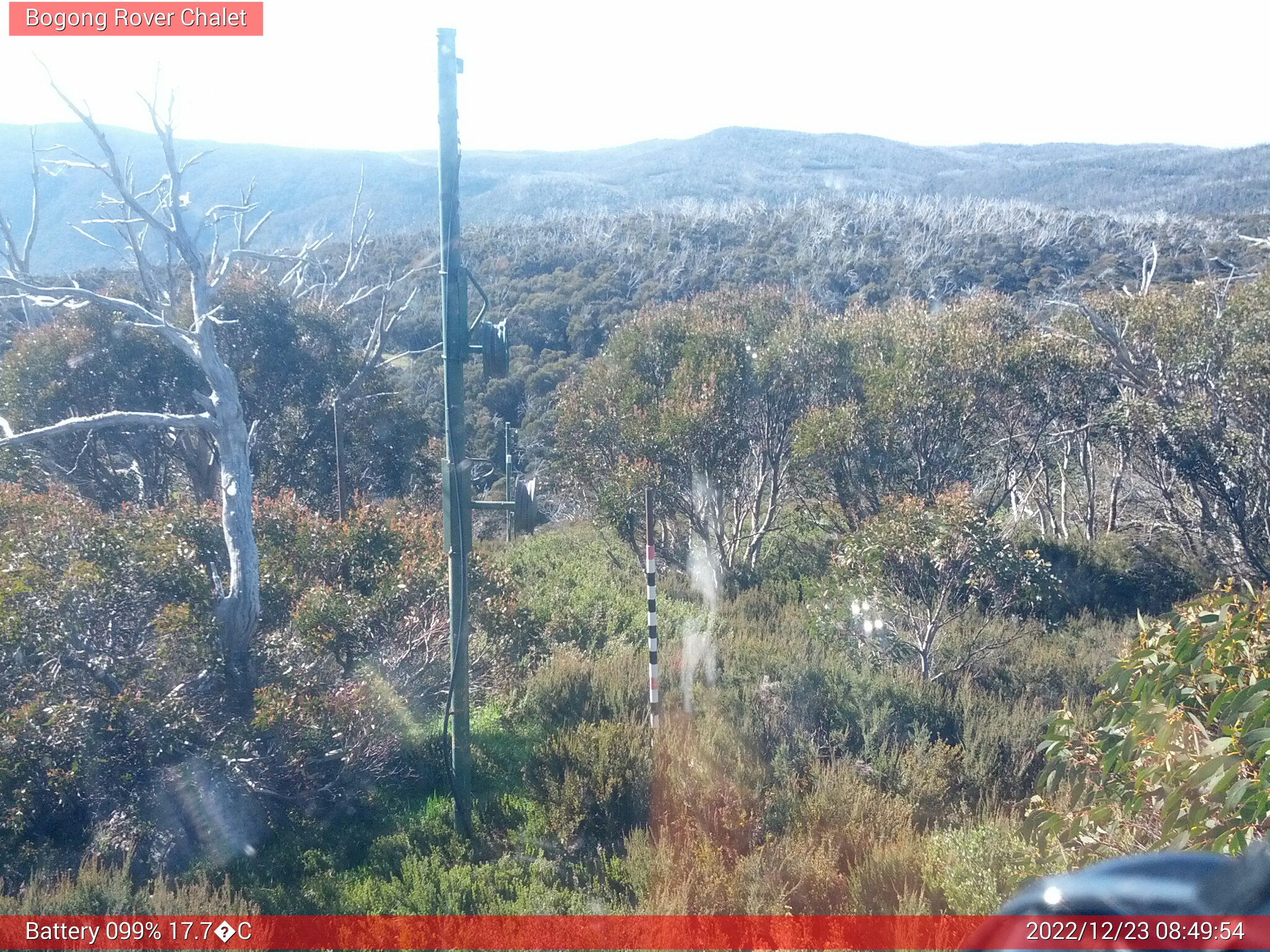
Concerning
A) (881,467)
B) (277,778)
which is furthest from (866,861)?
(881,467)

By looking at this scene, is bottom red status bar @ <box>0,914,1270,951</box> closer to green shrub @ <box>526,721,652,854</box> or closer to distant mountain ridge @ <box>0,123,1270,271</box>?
green shrub @ <box>526,721,652,854</box>

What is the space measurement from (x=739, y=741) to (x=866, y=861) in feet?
4.87

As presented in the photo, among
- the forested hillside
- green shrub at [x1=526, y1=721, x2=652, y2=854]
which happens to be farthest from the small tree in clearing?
green shrub at [x1=526, y1=721, x2=652, y2=854]

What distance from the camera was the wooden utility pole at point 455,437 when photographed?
4797 millimetres

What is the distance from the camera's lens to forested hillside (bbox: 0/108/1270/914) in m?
4.01

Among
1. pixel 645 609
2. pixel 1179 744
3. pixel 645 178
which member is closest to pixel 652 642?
pixel 645 609

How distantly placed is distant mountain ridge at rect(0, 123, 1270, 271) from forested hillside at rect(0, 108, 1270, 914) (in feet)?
86.9

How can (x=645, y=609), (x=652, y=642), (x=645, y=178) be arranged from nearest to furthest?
(x=652, y=642), (x=645, y=609), (x=645, y=178)

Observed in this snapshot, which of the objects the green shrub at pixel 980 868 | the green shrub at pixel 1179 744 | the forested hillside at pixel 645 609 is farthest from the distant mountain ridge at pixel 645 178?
the green shrub at pixel 1179 744

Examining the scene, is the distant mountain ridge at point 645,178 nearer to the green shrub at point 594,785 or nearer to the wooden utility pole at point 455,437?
the wooden utility pole at point 455,437

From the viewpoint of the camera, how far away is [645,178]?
62812mm

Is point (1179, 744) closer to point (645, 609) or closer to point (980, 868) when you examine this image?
point (980, 868)

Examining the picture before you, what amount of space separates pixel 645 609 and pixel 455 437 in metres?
4.94

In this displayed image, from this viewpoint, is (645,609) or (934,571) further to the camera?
(645,609)
